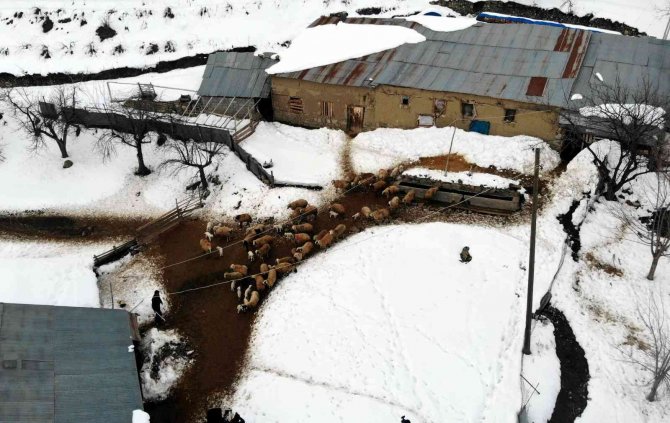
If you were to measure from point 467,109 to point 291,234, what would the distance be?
1305 centimetres

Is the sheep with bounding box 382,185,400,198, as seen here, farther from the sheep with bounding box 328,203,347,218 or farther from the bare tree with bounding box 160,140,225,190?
the bare tree with bounding box 160,140,225,190

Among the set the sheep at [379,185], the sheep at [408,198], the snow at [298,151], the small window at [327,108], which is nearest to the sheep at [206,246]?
the snow at [298,151]

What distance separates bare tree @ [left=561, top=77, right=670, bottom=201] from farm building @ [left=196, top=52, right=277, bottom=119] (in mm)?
18452

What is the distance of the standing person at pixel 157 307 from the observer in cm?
2725

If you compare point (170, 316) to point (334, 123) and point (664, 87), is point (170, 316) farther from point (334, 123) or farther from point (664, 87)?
point (664, 87)

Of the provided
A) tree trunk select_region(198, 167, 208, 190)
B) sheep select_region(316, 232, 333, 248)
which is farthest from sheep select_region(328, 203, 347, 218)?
tree trunk select_region(198, 167, 208, 190)

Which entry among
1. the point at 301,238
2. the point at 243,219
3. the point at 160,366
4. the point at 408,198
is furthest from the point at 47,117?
the point at 408,198

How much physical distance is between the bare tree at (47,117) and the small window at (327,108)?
1546 cm

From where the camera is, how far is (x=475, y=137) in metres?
34.8

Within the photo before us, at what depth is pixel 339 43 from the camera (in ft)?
130

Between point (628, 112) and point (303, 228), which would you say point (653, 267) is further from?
point (303, 228)

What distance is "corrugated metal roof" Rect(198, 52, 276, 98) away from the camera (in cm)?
3906

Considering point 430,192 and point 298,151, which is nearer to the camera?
point 430,192

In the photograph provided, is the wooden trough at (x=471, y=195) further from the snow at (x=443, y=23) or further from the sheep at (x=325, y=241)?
the snow at (x=443, y=23)
